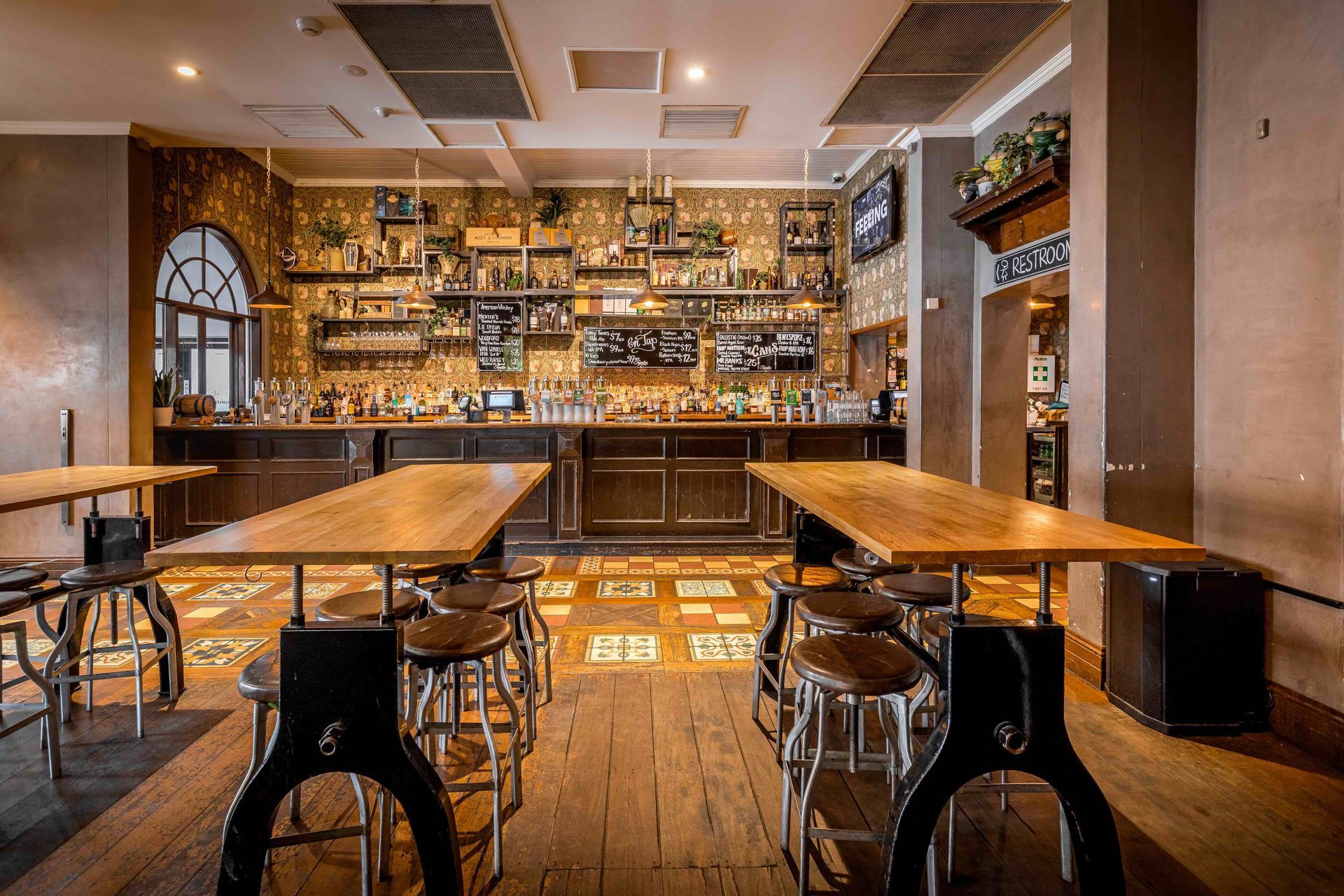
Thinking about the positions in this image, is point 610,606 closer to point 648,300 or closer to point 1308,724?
point 648,300

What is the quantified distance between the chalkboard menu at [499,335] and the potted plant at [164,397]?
2.88 metres

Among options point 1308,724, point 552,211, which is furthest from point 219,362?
Answer: point 1308,724

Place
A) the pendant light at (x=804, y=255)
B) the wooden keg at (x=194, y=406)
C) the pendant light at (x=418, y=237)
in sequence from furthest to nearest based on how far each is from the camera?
the pendant light at (x=418, y=237)
the pendant light at (x=804, y=255)
the wooden keg at (x=194, y=406)

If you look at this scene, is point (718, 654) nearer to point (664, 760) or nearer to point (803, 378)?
point (664, 760)

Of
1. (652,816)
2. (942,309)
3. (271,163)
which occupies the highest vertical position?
(271,163)

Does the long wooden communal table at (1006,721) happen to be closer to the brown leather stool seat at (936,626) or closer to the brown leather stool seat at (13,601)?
the brown leather stool seat at (936,626)

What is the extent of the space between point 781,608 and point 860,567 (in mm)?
344

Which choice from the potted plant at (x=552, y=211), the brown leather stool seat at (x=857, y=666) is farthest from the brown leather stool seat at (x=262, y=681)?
the potted plant at (x=552, y=211)

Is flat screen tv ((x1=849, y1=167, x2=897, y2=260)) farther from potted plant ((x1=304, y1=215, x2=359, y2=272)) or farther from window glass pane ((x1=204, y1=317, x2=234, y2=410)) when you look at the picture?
window glass pane ((x1=204, y1=317, x2=234, y2=410))

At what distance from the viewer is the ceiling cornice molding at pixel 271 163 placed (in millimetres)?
6982

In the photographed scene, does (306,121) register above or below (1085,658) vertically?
above

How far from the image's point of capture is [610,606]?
13.9 ft

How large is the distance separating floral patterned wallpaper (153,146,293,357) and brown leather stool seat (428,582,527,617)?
15.9 feet

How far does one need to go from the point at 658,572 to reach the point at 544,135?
328cm
